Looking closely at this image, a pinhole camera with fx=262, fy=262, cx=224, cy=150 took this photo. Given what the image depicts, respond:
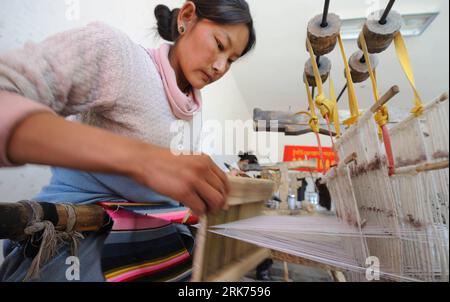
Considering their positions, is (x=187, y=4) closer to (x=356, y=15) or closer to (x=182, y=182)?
(x=182, y=182)

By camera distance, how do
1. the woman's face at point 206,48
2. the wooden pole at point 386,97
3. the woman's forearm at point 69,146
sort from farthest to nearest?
the woman's face at point 206,48 → the wooden pole at point 386,97 → the woman's forearm at point 69,146

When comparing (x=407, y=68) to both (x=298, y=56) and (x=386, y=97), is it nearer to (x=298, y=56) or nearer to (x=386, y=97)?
(x=386, y=97)

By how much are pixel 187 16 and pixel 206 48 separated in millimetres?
130

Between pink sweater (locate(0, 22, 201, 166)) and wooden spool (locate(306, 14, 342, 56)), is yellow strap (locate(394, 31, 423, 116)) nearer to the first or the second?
wooden spool (locate(306, 14, 342, 56))

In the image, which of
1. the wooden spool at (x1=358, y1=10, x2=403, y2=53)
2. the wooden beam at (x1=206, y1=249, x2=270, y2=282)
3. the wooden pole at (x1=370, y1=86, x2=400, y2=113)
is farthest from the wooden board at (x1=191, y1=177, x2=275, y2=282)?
the wooden spool at (x1=358, y1=10, x2=403, y2=53)

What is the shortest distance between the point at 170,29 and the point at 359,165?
726 mm

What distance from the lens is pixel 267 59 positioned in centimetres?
348

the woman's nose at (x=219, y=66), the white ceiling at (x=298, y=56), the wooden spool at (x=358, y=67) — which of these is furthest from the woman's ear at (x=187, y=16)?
the white ceiling at (x=298, y=56)

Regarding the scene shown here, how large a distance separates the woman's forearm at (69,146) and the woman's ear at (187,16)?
0.55 meters

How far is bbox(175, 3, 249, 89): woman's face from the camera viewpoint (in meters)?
0.68

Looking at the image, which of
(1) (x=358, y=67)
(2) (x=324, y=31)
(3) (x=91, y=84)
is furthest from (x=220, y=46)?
(1) (x=358, y=67)

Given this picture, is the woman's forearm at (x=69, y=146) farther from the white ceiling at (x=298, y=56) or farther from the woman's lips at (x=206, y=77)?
the white ceiling at (x=298, y=56)

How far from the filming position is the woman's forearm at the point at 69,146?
0.27 metres
